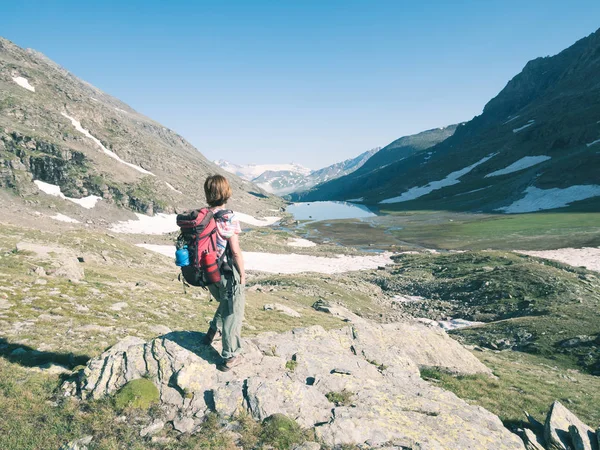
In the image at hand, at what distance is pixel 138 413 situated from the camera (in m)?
7.71

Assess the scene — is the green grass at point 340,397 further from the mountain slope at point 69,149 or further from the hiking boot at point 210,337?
the mountain slope at point 69,149

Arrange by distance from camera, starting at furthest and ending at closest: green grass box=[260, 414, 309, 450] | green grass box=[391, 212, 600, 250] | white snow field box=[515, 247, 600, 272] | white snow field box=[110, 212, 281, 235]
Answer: white snow field box=[110, 212, 281, 235]
green grass box=[391, 212, 600, 250]
white snow field box=[515, 247, 600, 272]
green grass box=[260, 414, 309, 450]

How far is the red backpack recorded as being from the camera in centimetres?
786

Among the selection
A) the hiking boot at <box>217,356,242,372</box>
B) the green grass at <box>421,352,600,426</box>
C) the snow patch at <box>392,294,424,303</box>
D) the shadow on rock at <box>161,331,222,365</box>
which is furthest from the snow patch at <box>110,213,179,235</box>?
the hiking boot at <box>217,356,242,372</box>

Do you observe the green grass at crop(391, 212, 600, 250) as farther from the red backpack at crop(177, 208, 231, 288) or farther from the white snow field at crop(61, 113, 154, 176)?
the white snow field at crop(61, 113, 154, 176)

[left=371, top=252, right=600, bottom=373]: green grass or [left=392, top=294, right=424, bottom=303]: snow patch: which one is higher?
[left=371, top=252, right=600, bottom=373]: green grass

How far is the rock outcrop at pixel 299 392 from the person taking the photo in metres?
7.84

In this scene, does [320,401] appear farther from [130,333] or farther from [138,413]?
[130,333]

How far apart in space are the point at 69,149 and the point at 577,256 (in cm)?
14896

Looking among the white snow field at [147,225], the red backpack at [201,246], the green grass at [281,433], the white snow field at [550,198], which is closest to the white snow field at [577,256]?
the green grass at [281,433]

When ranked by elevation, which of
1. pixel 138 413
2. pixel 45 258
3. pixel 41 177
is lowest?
pixel 138 413

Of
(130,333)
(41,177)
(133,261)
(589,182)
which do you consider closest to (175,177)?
(41,177)

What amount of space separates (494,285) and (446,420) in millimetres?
43265

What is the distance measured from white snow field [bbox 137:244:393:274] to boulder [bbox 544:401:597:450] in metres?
57.6
